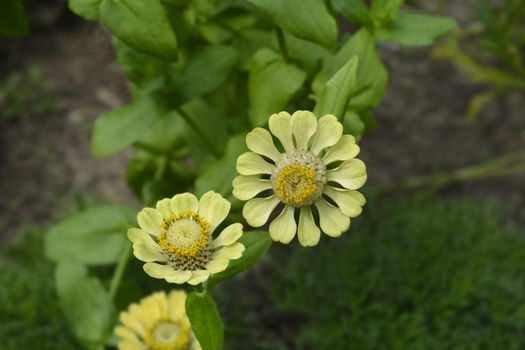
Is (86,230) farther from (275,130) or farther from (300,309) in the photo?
(275,130)

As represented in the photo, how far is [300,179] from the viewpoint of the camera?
1.02 metres

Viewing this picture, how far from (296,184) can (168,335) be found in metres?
0.51

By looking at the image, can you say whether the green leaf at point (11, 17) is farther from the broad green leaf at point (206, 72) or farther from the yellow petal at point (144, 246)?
the yellow petal at point (144, 246)

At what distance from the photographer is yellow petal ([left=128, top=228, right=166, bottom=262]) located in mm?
958

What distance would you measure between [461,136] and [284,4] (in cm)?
133

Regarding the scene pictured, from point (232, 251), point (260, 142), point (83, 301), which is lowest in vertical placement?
point (83, 301)

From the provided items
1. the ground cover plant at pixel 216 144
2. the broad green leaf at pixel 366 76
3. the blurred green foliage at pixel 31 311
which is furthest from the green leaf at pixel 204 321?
the blurred green foliage at pixel 31 311

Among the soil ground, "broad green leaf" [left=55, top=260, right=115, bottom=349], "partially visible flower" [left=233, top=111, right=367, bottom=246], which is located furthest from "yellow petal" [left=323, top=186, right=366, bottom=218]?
the soil ground

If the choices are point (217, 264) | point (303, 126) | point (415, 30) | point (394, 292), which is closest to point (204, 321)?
point (217, 264)

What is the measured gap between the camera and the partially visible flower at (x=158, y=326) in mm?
1346

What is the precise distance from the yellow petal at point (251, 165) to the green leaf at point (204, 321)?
18 centimetres

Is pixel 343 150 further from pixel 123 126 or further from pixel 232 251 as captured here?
pixel 123 126

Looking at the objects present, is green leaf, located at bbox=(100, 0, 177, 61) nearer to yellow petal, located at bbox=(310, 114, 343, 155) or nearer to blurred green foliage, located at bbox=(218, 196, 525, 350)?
yellow petal, located at bbox=(310, 114, 343, 155)

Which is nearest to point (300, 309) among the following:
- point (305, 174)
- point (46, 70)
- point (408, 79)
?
point (305, 174)
